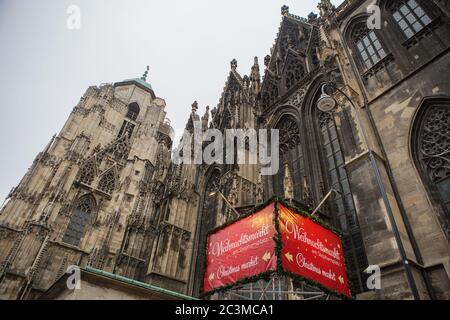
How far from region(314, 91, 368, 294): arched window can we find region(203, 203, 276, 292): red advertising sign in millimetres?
3285

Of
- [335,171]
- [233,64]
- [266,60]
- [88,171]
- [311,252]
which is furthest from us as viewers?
[88,171]

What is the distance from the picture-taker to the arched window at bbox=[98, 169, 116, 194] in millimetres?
31106

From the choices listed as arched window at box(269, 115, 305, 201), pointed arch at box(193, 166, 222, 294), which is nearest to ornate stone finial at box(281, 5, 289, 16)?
arched window at box(269, 115, 305, 201)

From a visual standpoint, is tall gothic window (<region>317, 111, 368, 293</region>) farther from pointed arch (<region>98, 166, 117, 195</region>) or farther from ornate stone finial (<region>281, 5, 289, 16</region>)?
pointed arch (<region>98, 166, 117, 195</region>)

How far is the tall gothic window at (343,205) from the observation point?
966 centimetres

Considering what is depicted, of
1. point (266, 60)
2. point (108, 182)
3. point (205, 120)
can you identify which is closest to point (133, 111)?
point (108, 182)

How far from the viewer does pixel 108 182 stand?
31844 mm

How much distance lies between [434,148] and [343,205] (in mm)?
3478

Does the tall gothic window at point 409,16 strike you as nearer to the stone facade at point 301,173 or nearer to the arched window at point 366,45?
the stone facade at point 301,173

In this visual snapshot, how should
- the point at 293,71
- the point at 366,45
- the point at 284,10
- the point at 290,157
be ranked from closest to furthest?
the point at 366,45 → the point at 290,157 → the point at 293,71 → the point at 284,10

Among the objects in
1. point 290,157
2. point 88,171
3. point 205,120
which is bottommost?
point 290,157

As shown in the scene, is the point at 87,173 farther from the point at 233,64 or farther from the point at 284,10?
the point at 284,10

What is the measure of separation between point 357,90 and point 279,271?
8.60 m

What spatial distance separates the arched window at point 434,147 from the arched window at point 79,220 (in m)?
26.4
